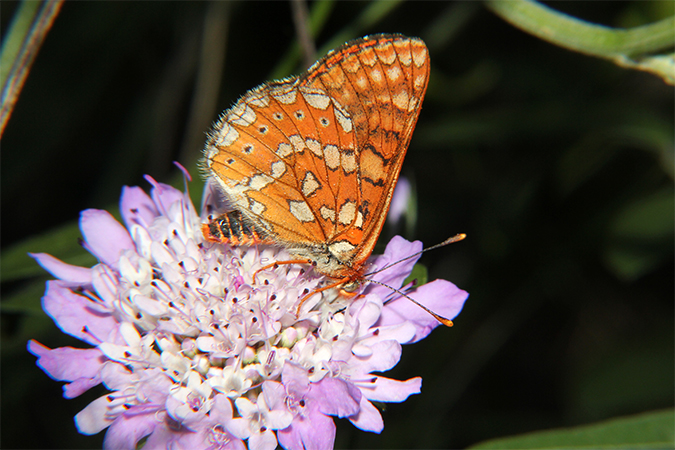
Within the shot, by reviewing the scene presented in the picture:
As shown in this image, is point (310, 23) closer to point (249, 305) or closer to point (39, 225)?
point (249, 305)

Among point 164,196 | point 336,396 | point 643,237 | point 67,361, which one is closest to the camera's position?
point 336,396

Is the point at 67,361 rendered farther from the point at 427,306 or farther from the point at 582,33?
the point at 582,33

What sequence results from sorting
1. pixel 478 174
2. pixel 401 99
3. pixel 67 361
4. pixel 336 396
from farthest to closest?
pixel 478 174 → pixel 401 99 → pixel 67 361 → pixel 336 396

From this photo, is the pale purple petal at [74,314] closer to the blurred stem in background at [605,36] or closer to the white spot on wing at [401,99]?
the white spot on wing at [401,99]

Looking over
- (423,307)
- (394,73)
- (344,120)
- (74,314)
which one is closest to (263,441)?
Answer: (423,307)

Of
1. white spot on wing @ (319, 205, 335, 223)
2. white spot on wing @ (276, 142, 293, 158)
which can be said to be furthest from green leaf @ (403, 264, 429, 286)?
white spot on wing @ (276, 142, 293, 158)

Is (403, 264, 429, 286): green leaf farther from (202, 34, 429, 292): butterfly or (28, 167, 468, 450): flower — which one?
(202, 34, 429, 292): butterfly
